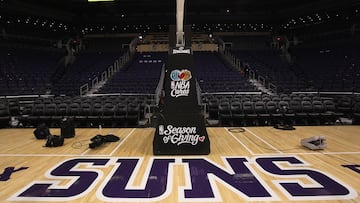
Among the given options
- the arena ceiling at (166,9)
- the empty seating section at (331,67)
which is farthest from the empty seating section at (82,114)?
the empty seating section at (331,67)

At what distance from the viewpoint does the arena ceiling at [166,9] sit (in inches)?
699

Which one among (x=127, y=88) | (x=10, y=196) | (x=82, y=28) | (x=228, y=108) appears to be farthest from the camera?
(x=82, y=28)

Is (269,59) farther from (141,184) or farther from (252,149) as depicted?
(141,184)

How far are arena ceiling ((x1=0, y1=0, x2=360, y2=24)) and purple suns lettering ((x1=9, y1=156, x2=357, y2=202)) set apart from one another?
15.6 meters

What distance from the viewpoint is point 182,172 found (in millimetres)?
4461

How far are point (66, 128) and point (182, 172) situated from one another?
163 inches

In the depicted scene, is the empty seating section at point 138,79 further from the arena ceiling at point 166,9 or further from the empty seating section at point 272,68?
the empty seating section at point 272,68

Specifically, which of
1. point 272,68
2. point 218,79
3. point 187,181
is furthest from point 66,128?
point 272,68

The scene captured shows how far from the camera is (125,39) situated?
2533 centimetres

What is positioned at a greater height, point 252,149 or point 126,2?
point 126,2

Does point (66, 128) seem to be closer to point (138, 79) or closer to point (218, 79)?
point (138, 79)

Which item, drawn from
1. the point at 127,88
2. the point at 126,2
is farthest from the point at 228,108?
the point at 126,2

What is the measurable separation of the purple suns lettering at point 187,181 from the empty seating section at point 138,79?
806 centimetres

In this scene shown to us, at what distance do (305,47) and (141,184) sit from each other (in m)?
21.8
